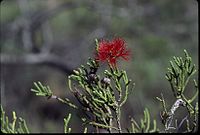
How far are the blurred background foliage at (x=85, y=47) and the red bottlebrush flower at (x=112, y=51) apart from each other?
4.82 meters

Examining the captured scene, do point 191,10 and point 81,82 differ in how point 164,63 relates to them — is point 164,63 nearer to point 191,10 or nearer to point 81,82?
point 191,10

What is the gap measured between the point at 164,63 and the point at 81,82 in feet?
23.5

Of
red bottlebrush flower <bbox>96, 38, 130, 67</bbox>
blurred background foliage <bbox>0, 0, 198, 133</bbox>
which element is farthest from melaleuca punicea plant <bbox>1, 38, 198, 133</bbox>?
blurred background foliage <bbox>0, 0, 198, 133</bbox>

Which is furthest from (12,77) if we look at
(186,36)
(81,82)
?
(81,82)

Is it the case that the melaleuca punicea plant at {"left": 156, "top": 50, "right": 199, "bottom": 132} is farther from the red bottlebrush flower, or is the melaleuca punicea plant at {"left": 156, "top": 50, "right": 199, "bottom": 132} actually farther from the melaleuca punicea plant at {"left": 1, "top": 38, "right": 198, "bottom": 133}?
the red bottlebrush flower

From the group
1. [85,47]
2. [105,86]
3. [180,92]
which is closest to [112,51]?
[105,86]

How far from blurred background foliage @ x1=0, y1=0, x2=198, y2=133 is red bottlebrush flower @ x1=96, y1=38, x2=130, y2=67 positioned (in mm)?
4821

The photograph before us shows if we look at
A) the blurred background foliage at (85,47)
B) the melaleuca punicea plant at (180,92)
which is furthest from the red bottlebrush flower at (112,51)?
the blurred background foliage at (85,47)

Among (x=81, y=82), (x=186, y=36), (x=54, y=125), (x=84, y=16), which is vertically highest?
(x=84, y=16)

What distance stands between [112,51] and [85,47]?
18.7ft

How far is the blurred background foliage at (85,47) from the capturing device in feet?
21.7

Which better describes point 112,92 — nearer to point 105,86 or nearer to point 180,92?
point 105,86

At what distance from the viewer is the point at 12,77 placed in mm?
9008

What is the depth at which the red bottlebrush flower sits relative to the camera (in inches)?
47.1
